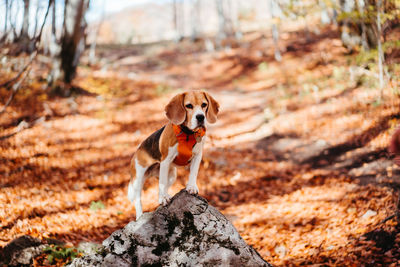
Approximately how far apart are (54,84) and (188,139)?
10637 millimetres

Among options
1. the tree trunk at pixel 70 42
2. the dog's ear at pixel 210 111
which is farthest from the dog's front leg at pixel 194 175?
the tree trunk at pixel 70 42

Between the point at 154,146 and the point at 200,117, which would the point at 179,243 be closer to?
the point at 154,146

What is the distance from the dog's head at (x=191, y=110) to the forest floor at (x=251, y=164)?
114 inches

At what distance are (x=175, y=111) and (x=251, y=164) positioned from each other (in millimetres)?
6166

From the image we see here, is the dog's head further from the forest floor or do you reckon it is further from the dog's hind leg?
the forest floor

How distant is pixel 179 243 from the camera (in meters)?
3.22

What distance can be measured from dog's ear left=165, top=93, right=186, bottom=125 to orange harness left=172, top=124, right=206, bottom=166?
0.14 m

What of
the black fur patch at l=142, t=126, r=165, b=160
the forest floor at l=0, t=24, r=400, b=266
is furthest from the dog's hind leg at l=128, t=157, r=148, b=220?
the forest floor at l=0, t=24, r=400, b=266

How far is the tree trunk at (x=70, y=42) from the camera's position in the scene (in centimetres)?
1095

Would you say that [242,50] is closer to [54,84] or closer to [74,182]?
[54,84]

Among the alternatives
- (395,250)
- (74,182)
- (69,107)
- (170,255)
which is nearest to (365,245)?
(395,250)

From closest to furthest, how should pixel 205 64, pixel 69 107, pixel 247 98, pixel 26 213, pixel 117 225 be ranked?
pixel 26 213 < pixel 117 225 < pixel 69 107 < pixel 247 98 < pixel 205 64

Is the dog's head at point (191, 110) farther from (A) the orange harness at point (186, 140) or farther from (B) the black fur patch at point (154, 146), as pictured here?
(B) the black fur patch at point (154, 146)

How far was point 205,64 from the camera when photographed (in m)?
25.8
